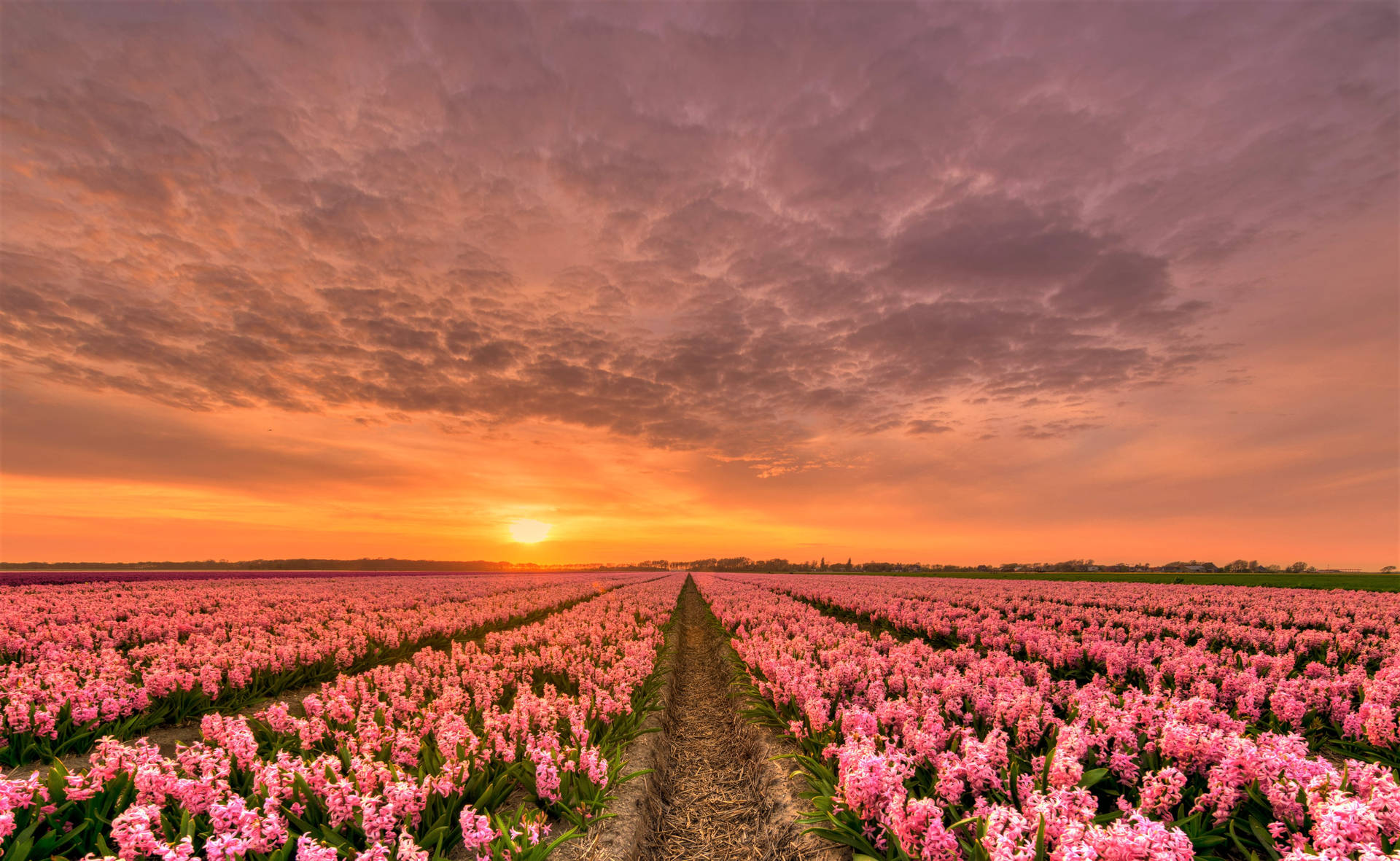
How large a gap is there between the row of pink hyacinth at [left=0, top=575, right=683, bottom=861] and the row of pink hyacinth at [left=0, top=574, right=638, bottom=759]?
2.07 m

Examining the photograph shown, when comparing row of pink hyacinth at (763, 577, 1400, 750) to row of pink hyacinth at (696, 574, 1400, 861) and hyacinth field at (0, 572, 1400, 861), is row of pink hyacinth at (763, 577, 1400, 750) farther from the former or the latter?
row of pink hyacinth at (696, 574, 1400, 861)

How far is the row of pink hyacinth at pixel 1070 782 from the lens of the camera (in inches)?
136

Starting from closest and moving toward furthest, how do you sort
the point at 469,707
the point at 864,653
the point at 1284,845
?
the point at 1284,845 → the point at 469,707 → the point at 864,653

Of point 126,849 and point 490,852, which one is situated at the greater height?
point 126,849

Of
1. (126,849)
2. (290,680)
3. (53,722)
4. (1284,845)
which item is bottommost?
(290,680)

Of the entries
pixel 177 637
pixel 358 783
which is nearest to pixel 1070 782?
pixel 358 783

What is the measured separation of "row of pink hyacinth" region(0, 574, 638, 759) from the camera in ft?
26.2

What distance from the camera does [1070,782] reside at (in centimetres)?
445

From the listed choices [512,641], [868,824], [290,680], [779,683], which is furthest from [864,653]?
[290,680]

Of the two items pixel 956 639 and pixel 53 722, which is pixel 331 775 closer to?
pixel 53 722

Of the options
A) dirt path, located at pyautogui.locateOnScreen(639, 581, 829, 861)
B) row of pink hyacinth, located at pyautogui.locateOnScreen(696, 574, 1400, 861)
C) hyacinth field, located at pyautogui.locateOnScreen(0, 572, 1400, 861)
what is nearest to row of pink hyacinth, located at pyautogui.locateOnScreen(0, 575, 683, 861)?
hyacinth field, located at pyautogui.locateOnScreen(0, 572, 1400, 861)

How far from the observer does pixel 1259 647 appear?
13109 mm

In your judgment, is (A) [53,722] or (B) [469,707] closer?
(A) [53,722]

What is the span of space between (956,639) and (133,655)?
2083cm
